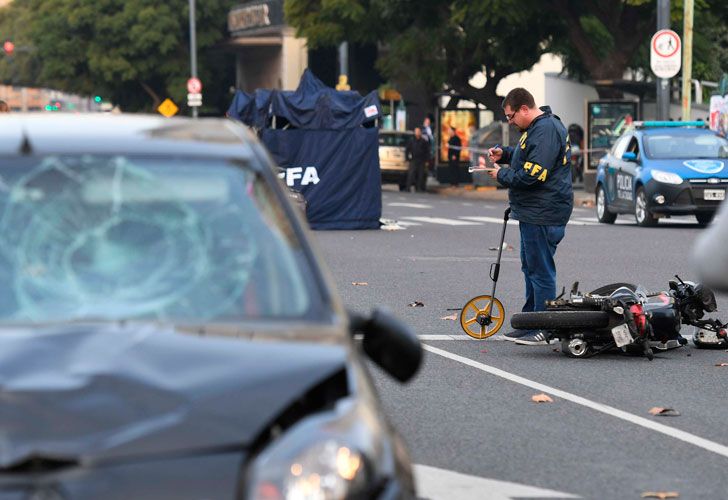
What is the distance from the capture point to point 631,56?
44.3m

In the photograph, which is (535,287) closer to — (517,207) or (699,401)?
(517,207)

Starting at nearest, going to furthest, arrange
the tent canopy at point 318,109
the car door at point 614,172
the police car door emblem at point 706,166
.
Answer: the police car door emblem at point 706,166 → the tent canopy at point 318,109 → the car door at point 614,172

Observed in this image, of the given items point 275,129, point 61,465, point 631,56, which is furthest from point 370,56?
point 61,465

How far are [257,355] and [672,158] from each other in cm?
2461

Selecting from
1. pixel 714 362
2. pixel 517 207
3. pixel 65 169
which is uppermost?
pixel 65 169

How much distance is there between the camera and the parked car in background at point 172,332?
3.76 meters

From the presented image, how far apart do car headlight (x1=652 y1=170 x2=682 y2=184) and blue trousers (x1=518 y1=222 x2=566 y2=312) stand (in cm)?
1528

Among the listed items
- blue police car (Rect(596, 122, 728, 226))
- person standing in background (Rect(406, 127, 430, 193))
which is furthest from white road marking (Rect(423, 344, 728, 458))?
person standing in background (Rect(406, 127, 430, 193))

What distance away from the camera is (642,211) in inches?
1105

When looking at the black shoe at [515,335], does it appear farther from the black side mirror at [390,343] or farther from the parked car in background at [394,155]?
the parked car in background at [394,155]

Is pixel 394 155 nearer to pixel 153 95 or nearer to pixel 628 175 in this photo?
pixel 628 175

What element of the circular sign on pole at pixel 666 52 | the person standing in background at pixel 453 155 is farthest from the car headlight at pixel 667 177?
the person standing in background at pixel 453 155

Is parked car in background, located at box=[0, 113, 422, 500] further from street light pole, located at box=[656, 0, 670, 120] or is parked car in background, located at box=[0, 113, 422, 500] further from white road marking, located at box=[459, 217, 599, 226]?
street light pole, located at box=[656, 0, 670, 120]

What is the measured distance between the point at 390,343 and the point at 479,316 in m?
8.05
